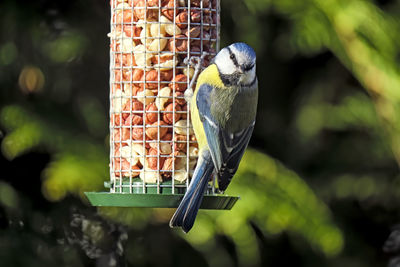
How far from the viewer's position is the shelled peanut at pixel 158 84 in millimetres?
3553

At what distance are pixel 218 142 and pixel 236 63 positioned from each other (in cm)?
34

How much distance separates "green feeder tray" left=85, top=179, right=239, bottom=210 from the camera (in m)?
3.32

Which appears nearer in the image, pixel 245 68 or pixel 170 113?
pixel 245 68

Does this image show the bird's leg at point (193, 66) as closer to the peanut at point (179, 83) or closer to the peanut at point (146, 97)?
the peanut at point (179, 83)

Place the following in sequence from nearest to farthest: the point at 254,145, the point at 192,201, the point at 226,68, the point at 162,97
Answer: the point at 192,201, the point at 226,68, the point at 162,97, the point at 254,145

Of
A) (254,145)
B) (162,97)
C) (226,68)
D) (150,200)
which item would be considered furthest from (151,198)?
(254,145)

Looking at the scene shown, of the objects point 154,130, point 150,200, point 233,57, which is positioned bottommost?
point 150,200

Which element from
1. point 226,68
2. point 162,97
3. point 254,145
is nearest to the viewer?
point 226,68

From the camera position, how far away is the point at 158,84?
357 cm

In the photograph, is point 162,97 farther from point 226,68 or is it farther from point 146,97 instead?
point 226,68

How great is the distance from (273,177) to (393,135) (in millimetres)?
784

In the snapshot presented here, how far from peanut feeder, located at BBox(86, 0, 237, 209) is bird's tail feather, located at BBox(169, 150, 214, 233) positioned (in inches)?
6.5

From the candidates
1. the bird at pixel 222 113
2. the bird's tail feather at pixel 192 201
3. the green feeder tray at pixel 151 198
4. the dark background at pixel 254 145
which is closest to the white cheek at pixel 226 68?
the bird at pixel 222 113

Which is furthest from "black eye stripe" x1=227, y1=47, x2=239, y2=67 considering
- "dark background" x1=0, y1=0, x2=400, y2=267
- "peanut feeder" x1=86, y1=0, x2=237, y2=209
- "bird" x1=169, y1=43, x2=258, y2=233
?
"dark background" x1=0, y1=0, x2=400, y2=267
